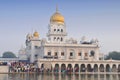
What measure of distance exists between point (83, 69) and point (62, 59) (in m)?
4.97

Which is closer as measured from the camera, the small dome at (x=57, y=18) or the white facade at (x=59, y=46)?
the white facade at (x=59, y=46)

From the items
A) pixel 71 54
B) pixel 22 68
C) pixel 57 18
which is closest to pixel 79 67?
pixel 71 54

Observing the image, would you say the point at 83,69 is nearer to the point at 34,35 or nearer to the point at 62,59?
the point at 62,59

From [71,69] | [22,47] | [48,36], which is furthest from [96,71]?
[22,47]

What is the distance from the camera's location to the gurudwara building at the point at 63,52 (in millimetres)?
61219

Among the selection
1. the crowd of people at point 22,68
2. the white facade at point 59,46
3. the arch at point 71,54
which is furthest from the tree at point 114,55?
the crowd of people at point 22,68

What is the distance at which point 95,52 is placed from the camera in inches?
2633

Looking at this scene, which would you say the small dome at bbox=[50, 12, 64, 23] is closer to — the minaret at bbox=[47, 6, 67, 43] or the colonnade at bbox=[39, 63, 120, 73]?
the minaret at bbox=[47, 6, 67, 43]

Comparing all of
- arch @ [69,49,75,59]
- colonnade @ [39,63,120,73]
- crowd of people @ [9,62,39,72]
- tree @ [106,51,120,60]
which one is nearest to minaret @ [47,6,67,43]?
arch @ [69,49,75,59]

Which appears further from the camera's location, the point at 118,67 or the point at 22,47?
the point at 22,47

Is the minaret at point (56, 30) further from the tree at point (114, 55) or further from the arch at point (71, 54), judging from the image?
the tree at point (114, 55)

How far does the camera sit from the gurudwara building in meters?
61.2

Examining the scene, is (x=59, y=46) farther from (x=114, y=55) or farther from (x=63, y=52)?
(x=114, y=55)

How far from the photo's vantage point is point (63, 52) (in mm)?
65812
